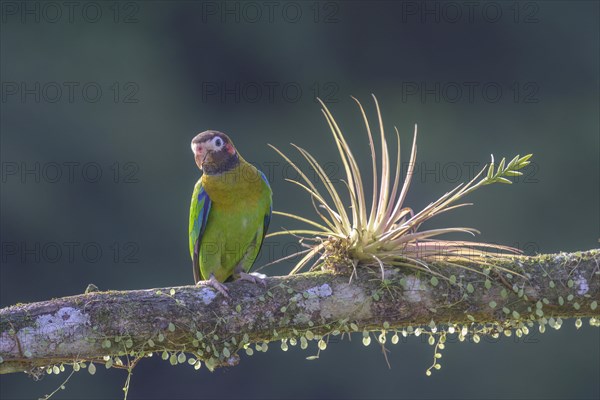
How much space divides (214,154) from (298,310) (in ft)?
7.13

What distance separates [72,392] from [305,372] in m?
3.97

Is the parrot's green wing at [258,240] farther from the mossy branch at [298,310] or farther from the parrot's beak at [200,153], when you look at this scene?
the mossy branch at [298,310]

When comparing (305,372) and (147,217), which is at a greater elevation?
(147,217)

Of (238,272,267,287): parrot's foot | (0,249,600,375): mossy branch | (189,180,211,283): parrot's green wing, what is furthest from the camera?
(189,180,211,283): parrot's green wing

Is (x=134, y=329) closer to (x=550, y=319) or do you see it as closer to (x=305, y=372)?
(x=550, y=319)

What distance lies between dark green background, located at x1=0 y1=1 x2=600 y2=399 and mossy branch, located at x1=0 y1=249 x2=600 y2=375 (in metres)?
8.82

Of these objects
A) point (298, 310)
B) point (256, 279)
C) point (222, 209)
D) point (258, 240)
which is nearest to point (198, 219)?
point (222, 209)

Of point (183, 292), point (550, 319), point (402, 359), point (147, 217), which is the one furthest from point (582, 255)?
point (147, 217)

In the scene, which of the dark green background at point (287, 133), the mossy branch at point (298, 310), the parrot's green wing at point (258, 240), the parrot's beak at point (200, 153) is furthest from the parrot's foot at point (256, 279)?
the dark green background at point (287, 133)

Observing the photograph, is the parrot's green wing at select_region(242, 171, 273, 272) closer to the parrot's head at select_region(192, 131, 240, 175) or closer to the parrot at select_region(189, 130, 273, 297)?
the parrot at select_region(189, 130, 273, 297)

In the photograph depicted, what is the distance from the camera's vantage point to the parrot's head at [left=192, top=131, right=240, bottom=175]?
616cm

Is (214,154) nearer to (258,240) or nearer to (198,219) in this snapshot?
(198,219)

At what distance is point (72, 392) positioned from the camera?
15.7 meters

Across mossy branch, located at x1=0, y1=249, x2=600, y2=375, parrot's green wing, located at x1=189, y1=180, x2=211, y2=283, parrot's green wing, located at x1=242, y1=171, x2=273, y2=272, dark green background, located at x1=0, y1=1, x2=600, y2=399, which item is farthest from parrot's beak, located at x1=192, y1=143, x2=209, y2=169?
dark green background, located at x1=0, y1=1, x2=600, y2=399
